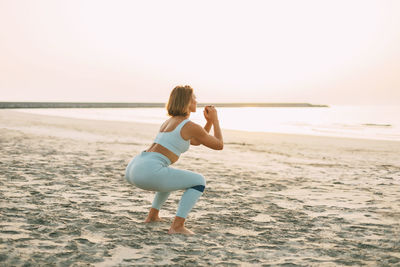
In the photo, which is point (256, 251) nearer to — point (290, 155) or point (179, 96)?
point (179, 96)

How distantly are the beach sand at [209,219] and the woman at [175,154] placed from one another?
48 centimetres

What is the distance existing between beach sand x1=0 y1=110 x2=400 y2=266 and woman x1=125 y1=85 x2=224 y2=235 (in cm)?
48

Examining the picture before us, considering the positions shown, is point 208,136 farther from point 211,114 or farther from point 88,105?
point 88,105

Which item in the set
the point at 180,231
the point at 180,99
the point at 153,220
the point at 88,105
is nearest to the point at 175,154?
the point at 180,99

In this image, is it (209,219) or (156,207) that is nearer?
(156,207)

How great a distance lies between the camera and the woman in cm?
386

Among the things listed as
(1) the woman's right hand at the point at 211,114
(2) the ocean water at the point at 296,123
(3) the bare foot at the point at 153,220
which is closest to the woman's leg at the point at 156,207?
(3) the bare foot at the point at 153,220

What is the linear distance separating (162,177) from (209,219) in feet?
3.62

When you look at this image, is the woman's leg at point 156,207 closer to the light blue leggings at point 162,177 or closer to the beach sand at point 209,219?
the beach sand at point 209,219

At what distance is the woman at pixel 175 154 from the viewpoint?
152 inches

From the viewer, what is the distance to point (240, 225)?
4465 mm

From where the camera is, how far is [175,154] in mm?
3977

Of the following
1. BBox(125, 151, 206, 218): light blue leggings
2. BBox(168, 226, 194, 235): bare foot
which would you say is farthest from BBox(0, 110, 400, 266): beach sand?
BBox(125, 151, 206, 218): light blue leggings

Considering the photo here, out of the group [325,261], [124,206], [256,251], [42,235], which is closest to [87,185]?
[124,206]
